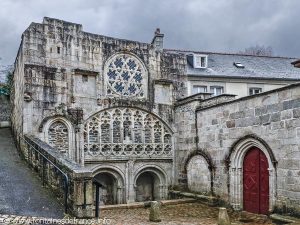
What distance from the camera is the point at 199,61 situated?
73.8 ft

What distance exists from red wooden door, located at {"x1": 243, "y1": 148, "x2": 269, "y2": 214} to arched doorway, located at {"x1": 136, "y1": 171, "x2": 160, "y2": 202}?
4514 millimetres

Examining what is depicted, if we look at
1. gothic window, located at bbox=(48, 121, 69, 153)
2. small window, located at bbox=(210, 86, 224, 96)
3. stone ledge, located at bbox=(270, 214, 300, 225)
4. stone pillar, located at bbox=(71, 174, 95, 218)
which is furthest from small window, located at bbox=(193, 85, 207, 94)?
stone pillar, located at bbox=(71, 174, 95, 218)

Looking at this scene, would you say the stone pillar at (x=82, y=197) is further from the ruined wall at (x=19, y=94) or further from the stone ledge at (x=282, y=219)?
the ruined wall at (x=19, y=94)

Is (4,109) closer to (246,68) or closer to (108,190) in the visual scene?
(108,190)

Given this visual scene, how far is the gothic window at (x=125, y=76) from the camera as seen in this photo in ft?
48.7

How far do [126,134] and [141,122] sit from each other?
811mm

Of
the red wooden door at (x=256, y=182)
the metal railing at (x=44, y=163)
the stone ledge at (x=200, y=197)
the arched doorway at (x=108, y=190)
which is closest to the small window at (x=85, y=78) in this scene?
the metal railing at (x=44, y=163)

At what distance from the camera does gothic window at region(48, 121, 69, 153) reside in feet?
43.7

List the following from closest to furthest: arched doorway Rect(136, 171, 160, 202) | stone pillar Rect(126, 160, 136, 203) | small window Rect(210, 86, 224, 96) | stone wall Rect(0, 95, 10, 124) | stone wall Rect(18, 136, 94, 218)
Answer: stone wall Rect(18, 136, 94, 218)
stone pillar Rect(126, 160, 136, 203)
arched doorway Rect(136, 171, 160, 202)
stone wall Rect(0, 95, 10, 124)
small window Rect(210, 86, 224, 96)

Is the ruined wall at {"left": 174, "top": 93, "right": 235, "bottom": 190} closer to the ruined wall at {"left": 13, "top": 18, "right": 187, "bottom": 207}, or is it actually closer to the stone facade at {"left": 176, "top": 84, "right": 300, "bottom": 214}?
the stone facade at {"left": 176, "top": 84, "right": 300, "bottom": 214}

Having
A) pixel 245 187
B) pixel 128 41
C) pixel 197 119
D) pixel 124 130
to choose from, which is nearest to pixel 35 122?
pixel 124 130

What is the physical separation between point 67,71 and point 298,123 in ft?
26.6

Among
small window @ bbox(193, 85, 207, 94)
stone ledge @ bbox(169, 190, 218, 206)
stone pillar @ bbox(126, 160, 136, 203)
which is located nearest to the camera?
stone ledge @ bbox(169, 190, 218, 206)

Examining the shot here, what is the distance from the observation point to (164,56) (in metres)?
16.2
